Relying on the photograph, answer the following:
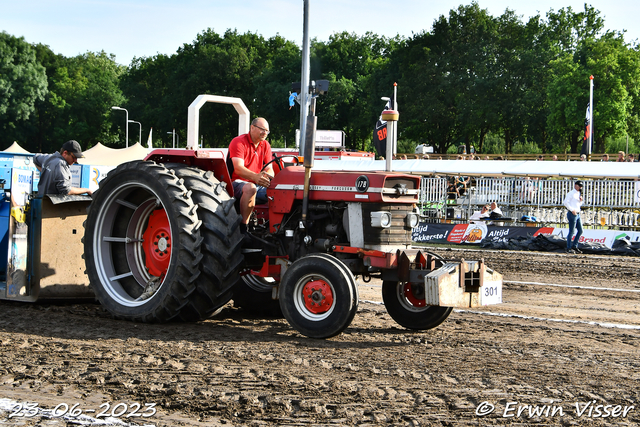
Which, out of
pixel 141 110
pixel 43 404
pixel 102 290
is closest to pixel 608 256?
pixel 102 290

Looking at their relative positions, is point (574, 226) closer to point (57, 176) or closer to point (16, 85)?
point (57, 176)

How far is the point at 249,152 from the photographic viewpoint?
274 inches

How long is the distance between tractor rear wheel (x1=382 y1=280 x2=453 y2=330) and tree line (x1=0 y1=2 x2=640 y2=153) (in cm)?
4081

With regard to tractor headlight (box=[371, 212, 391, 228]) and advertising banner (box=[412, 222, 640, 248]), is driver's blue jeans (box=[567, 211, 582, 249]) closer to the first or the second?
advertising banner (box=[412, 222, 640, 248])

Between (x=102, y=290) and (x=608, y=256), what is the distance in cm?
1307

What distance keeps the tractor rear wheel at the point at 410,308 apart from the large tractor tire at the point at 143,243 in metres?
1.83

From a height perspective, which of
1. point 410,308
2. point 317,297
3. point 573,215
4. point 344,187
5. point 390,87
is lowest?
point 410,308

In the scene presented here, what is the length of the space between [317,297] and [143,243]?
83.7 inches

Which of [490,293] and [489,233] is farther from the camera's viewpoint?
[489,233]

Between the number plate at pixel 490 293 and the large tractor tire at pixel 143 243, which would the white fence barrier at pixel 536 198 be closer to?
the number plate at pixel 490 293

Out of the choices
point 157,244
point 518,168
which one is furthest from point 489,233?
point 157,244

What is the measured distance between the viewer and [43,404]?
400 centimetres

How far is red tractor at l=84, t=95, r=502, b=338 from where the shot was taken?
5.97 meters

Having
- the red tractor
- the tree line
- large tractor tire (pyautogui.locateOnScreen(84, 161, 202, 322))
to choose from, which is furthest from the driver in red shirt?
the tree line
